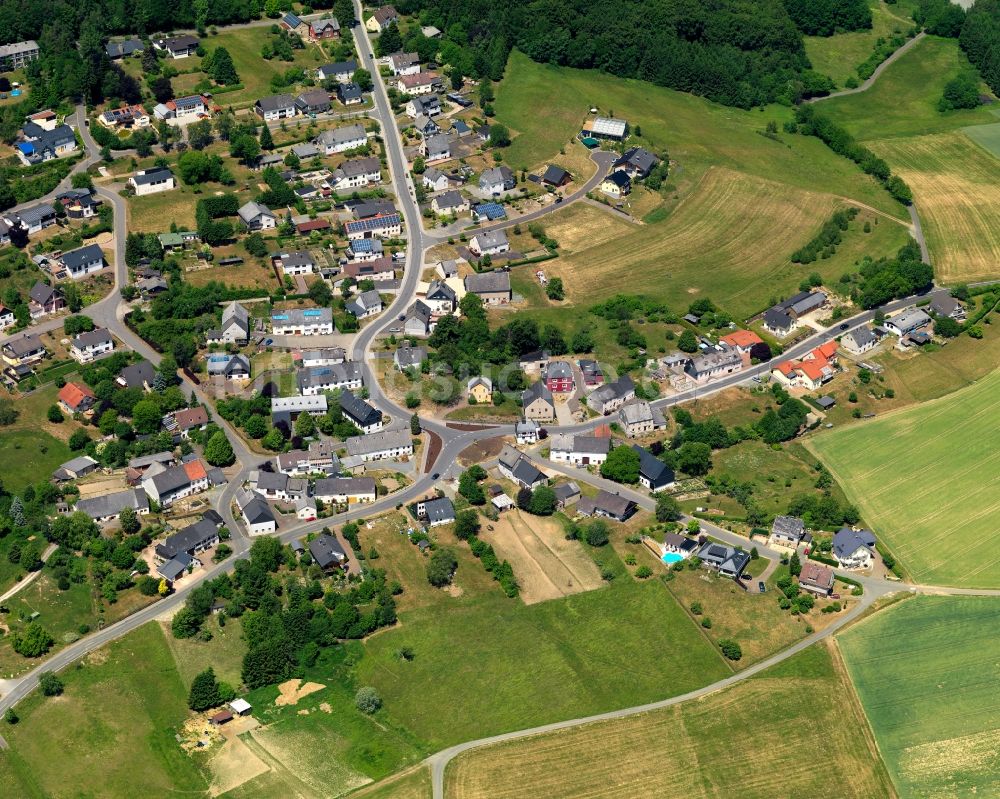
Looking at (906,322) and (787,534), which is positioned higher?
(906,322)

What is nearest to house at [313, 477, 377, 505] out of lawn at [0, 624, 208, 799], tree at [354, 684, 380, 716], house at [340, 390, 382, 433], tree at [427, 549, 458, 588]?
house at [340, 390, 382, 433]

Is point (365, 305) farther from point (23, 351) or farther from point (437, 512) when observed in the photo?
point (23, 351)

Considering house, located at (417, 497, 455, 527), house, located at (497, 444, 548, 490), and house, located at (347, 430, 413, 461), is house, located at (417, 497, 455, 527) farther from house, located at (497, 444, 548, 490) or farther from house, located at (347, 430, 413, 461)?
house, located at (347, 430, 413, 461)

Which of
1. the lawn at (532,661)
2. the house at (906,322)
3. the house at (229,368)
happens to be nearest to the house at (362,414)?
the house at (229,368)

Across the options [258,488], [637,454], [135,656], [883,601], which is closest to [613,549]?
[637,454]

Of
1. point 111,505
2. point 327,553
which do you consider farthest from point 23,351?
point 327,553

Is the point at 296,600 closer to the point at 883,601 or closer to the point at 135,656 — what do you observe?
the point at 135,656
